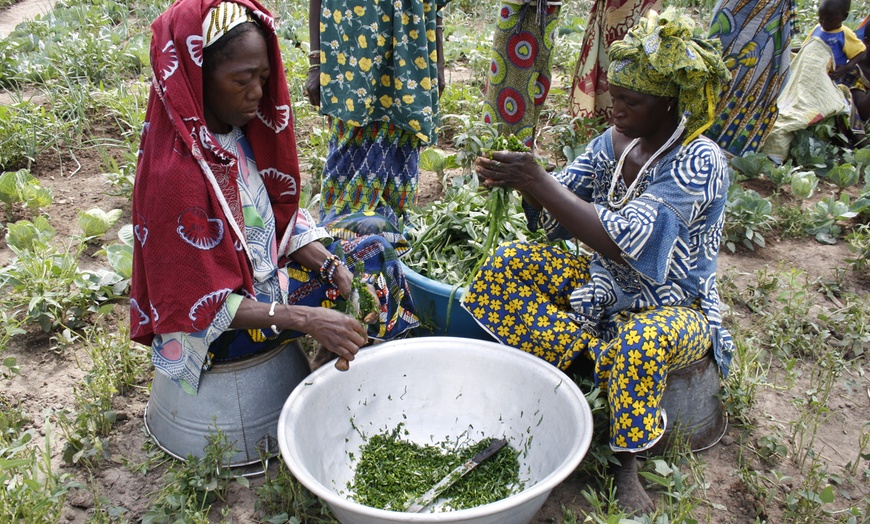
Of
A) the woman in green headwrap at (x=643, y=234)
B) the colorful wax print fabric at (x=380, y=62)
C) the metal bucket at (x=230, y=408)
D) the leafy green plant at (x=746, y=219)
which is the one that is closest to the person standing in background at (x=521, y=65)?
the colorful wax print fabric at (x=380, y=62)

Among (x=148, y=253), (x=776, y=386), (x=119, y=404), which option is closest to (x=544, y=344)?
(x=776, y=386)

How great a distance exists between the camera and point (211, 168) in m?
1.87

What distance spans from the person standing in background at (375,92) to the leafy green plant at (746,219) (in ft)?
5.18

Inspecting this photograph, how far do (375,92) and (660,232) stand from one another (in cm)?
142

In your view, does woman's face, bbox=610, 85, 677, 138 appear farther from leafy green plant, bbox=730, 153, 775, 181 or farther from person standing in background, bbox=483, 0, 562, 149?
leafy green plant, bbox=730, 153, 775, 181

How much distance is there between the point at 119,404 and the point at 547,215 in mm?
1580

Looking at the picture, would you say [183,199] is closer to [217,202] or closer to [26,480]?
[217,202]

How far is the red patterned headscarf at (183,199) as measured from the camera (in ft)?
5.61

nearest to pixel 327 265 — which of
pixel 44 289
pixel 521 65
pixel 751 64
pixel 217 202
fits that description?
pixel 217 202

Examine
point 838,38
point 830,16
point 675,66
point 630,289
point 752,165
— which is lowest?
point 752,165

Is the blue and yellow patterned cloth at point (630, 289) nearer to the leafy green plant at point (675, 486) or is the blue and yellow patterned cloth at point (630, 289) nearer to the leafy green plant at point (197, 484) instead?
the leafy green plant at point (675, 486)

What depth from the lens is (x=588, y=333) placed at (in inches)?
87.9

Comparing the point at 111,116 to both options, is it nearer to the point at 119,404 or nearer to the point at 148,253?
the point at 119,404

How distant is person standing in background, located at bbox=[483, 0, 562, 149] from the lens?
11.4 ft
